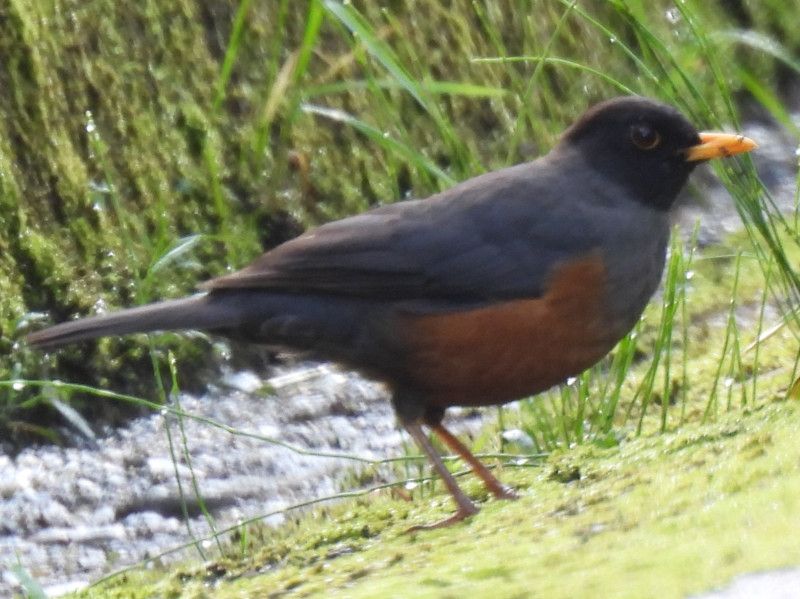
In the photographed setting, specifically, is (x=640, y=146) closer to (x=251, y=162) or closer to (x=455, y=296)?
(x=455, y=296)

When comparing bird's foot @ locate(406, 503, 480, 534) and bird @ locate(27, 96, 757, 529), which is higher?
bird @ locate(27, 96, 757, 529)

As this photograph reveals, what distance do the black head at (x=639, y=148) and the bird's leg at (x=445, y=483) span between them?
104 centimetres

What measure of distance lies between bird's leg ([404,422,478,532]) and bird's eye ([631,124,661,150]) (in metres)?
1.17

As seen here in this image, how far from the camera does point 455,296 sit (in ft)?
14.7

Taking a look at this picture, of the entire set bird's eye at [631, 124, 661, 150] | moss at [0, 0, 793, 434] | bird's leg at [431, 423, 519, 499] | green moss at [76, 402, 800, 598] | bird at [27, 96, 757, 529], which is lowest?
green moss at [76, 402, 800, 598]

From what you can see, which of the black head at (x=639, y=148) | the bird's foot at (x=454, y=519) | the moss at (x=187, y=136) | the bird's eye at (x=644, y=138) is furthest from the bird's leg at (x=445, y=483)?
the bird's eye at (x=644, y=138)

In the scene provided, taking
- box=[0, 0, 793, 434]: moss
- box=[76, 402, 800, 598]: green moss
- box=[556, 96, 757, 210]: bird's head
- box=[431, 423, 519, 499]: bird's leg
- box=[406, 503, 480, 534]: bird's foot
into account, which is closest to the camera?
box=[76, 402, 800, 598]: green moss

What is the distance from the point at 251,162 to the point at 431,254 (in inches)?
68.2

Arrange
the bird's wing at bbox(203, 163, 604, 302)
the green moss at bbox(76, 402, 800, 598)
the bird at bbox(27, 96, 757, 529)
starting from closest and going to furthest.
A: the green moss at bbox(76, 402, 800, 598), the bird at bbox(27, 96, 757, 529), the bird's wing at bbox(203, 163, 604, 302)

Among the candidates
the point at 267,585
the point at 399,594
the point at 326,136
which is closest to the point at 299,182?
the point at 326,136

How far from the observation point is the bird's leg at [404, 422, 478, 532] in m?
3.85

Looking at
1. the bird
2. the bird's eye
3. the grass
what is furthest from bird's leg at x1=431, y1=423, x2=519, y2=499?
the bird's eye

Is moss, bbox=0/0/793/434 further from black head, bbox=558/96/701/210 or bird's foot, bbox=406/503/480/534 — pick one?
bird's foot, bbox=406/503/480/534

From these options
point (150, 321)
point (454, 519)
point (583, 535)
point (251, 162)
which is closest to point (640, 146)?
point (454, 519)
